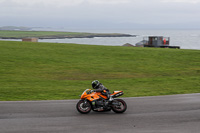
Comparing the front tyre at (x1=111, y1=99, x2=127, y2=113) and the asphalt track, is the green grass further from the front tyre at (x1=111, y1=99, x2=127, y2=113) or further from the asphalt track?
the front tyre at (x1=111, y1=99, x2=127, y2=113)

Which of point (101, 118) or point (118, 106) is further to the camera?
point (118, 106)

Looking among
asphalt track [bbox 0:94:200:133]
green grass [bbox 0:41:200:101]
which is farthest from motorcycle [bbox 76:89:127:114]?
green grass [bbox 0:41:200:101]

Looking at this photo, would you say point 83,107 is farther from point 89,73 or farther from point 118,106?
point 89,73

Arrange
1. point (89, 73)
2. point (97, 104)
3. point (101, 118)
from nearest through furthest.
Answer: point (101, 118)
point (97, 104)
point (89, 73)

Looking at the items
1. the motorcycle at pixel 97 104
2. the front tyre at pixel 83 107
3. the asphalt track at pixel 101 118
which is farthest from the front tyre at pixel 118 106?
the front tyre at pixel 83 107

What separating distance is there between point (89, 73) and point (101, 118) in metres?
12.4

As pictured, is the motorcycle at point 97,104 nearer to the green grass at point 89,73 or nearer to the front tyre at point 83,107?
the front tyre at point 83,107

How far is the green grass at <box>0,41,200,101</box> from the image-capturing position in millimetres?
15641

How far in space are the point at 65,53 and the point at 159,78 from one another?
49.5 ft

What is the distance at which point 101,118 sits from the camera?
9.83 m

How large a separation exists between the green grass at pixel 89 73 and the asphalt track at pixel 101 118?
8.03 feet

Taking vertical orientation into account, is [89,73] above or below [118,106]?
below

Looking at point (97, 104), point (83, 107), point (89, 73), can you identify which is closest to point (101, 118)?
point (97, 104)

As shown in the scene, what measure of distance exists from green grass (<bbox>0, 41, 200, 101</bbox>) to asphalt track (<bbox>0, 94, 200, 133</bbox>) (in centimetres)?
245
